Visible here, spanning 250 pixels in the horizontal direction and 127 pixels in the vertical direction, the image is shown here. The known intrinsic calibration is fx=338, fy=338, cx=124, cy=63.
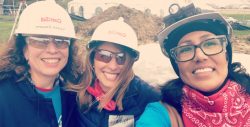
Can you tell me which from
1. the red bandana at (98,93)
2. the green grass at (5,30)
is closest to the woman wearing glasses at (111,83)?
the red bandana at (98,93)

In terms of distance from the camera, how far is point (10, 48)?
12.1 feet

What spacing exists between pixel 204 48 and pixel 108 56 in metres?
1.36

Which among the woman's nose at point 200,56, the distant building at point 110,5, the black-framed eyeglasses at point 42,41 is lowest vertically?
the woman's nose at point 200,56

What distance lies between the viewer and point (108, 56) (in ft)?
12.7

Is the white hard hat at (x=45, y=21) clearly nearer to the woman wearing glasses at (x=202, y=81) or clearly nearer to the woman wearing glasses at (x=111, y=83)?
the woman wearing glasses at (x=111, y=83)

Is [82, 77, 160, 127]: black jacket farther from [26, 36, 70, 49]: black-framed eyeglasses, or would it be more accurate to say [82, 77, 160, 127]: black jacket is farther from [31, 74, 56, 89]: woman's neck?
[26, 36, 70, 49]: black-framed eyeglasses

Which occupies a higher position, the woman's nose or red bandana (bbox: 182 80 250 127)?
the woman's nose

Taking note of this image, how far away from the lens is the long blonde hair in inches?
151

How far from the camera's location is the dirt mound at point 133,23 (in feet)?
53.8

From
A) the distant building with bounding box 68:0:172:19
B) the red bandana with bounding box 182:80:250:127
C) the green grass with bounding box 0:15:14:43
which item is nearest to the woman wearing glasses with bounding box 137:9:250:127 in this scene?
the red bandana with bounding box 182:80:250:127

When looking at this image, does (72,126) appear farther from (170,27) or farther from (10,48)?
(170,27)

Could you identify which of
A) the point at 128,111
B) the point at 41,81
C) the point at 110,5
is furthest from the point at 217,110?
the point at 110,5

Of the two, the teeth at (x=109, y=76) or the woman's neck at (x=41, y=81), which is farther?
the teeth at (x=109, y=76)

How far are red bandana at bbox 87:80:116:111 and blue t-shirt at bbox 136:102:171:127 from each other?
113cm
